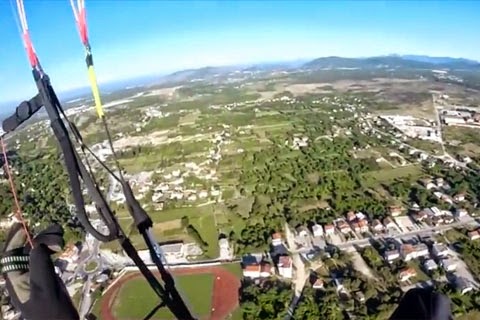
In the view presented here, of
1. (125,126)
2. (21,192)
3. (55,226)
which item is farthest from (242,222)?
(125,126)

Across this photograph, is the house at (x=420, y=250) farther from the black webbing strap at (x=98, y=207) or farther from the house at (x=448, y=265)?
the black webbing strap at (x=98, y=207)

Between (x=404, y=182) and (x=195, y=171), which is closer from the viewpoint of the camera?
(x=404, y=182)

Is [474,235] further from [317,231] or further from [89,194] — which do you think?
[89,194]

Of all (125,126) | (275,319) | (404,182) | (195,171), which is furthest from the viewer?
(125,126)

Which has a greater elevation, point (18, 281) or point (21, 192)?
point (18, 281)

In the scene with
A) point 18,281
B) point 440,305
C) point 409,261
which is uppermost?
point 440,305

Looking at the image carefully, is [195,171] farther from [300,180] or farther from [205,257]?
[205,257]

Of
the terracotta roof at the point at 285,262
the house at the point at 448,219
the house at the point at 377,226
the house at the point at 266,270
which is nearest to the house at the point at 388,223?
the house at the point at 377,226

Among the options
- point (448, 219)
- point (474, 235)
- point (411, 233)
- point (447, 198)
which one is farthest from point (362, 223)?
point (447, 198)
